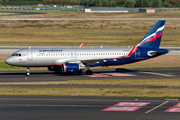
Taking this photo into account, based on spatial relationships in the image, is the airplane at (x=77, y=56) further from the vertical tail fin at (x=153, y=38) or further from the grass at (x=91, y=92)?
the grass at (x=91, y=92)

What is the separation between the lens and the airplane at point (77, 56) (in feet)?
151

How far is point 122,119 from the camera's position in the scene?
23.5 metres

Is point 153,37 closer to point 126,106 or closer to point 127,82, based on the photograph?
point 127,82

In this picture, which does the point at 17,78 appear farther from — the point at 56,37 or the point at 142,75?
the point at 56,37

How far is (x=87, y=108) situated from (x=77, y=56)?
854 inches

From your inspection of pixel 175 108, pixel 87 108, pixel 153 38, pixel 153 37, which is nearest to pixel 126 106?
pixel 87 108

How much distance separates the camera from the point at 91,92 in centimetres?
3378

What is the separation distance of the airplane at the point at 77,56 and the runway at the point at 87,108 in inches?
609

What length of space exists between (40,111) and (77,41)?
65497 mm

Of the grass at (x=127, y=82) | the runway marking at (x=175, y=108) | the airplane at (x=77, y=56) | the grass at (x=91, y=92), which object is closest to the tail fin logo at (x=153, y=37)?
the airplane at (x=77, y=56)

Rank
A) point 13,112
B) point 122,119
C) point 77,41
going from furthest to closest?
point 77,41 → point 13,112 → point 122,119

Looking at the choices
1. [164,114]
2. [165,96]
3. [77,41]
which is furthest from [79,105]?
[77,41]

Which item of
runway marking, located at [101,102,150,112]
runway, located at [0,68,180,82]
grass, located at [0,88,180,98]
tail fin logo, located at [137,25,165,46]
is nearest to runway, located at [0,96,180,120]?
runway marking, located at [101,102,150,112]

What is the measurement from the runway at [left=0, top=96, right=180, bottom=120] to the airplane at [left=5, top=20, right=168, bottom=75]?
15.5 meters
